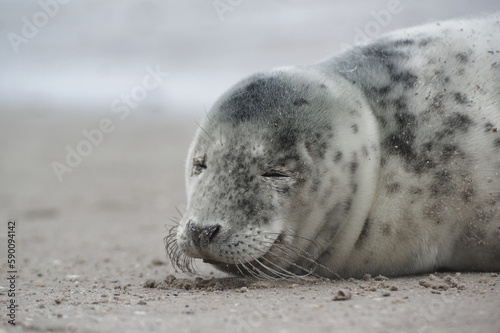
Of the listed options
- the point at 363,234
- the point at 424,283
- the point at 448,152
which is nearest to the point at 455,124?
the point at 448,152

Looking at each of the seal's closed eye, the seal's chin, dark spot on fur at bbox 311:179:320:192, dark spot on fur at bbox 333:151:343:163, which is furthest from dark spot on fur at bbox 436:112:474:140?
the seal's chin

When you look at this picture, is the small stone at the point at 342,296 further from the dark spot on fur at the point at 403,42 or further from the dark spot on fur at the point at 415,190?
the dark spot on fur at the point at 403,42

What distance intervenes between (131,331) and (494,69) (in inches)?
97.7

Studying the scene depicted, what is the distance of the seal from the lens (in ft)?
10.5

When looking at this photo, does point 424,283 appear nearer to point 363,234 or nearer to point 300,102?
point 363,234

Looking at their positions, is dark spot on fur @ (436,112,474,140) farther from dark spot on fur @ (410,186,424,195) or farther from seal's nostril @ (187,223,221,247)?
seal's nostril @ (187,223,221,247)

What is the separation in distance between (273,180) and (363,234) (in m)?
0.61

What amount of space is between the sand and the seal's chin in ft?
0.20

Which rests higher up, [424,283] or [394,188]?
[394,188]

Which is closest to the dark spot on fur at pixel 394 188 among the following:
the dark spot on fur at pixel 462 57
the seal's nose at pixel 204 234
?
the dark spot on fur at pixel 462 57

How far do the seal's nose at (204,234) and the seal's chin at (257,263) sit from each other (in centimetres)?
15

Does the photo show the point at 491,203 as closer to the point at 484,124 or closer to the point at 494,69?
the point at 484,124

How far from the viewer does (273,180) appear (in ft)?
10.5

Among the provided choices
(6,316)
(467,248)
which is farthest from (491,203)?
(6,316)
